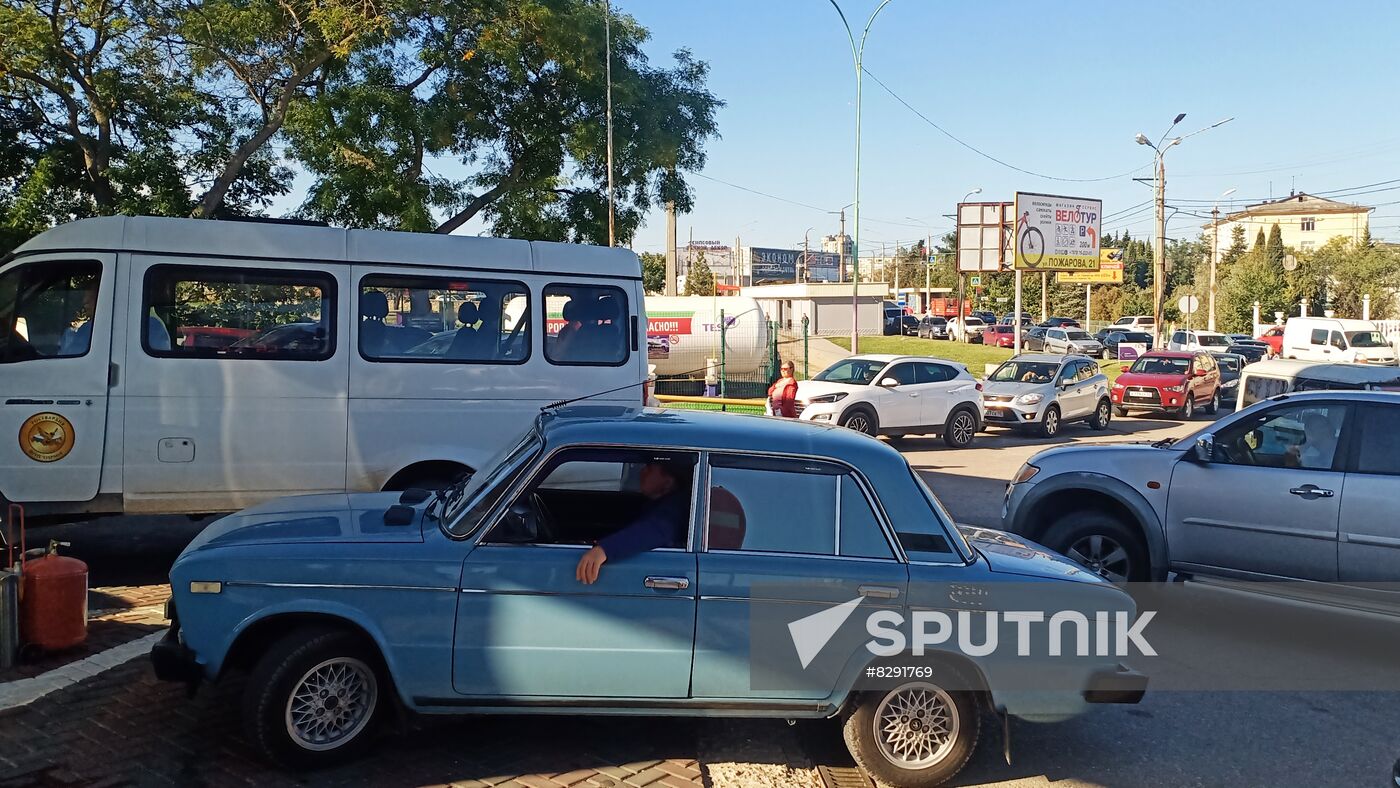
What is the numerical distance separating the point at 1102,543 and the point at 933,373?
1220 cm

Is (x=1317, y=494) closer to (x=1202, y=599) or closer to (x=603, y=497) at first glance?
(x=1202, y=599)

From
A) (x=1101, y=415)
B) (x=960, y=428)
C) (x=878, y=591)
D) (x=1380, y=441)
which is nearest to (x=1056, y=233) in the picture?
(x=1101, y=415)

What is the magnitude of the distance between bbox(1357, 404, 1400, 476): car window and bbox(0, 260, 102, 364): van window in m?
9.00

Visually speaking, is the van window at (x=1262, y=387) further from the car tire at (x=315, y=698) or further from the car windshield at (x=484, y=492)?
the car tire at (x=315, y=698)

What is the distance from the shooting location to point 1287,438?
7355 mm

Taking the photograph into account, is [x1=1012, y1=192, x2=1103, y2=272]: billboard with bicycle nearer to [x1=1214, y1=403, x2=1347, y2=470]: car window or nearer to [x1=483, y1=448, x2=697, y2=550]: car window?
[x1=1214, y1=403, x2=1347, y2=470]: car window

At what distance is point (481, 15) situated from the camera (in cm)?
2083

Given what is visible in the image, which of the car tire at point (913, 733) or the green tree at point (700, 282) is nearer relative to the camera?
the car tire at point (913, 733)

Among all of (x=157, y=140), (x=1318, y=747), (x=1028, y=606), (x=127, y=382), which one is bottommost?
(x=1318, y=747)

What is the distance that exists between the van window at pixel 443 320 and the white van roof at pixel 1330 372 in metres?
9.69

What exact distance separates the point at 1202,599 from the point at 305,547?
22.4 feet

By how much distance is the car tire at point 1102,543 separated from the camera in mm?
7730

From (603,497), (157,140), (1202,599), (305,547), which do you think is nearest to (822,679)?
(603,497)


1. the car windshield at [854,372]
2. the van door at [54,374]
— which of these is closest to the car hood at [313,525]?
the van door at [54,374]
